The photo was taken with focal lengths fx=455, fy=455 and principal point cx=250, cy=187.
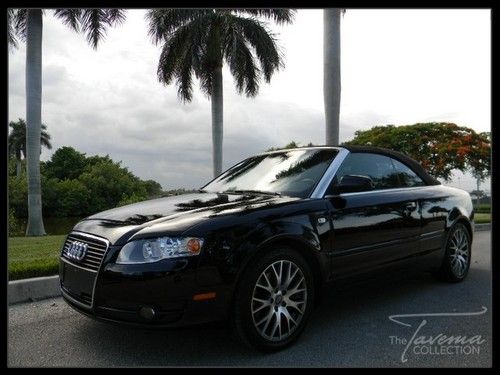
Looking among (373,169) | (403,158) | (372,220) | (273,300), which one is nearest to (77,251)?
(273,300)

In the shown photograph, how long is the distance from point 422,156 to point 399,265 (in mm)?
29443

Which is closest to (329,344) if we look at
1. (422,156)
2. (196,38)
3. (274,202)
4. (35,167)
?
(274,202)

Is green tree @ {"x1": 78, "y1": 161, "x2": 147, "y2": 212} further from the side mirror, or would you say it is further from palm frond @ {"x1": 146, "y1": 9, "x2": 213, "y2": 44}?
the side mirror

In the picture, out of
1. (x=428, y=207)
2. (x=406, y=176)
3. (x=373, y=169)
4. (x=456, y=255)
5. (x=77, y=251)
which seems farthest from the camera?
(x=456, y=255)

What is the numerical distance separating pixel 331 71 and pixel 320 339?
8882 mm

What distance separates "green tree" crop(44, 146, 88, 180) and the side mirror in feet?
221

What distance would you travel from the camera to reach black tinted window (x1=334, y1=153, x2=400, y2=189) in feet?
14.4

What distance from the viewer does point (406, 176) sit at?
16.6ft

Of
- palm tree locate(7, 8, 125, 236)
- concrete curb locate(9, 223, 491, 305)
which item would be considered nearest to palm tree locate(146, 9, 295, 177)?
palm tree locate(7, 8, 125, 236)

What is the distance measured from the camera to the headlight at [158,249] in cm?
309

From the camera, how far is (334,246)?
3791 mm

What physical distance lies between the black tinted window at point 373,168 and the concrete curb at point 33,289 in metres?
3.42

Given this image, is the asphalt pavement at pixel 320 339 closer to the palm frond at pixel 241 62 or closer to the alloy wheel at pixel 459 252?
the alloy wheel at pixel 459 252

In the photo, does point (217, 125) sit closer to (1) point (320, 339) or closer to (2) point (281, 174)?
(2) point (281, 174)
